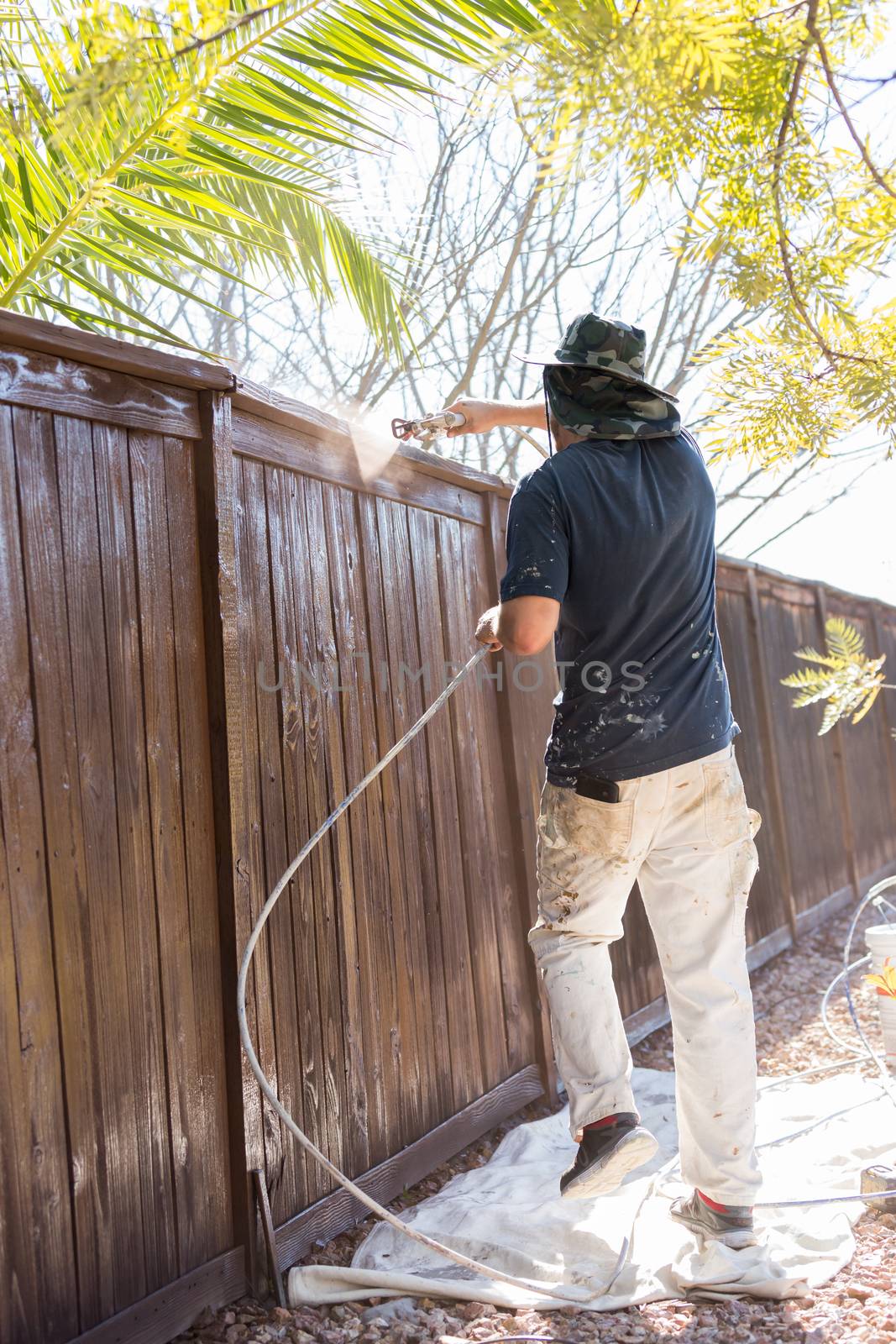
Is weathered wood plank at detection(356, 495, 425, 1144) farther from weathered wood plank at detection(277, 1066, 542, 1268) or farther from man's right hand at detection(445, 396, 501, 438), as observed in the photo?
man's right hand at detection(445, 396, 501, 438)

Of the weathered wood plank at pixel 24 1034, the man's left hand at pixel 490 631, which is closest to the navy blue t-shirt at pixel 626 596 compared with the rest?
the man's left hand at pixel 490 631

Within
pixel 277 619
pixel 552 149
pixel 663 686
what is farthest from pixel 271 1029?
pixel 552 149

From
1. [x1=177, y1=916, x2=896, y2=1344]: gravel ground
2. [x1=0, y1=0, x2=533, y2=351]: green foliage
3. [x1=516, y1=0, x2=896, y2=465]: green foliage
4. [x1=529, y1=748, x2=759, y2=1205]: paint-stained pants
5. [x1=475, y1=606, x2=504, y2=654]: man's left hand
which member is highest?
[x1=0, y1=0, x2=533, y2=351]: green foliage

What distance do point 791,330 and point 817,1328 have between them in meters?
1.94

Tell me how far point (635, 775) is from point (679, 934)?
16.4 inches

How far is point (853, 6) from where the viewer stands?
132 cm

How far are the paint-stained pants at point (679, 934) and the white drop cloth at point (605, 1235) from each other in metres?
0.19

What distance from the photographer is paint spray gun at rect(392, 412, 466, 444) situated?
282 centimetres

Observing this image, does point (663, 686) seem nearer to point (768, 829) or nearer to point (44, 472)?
point (44, 472)

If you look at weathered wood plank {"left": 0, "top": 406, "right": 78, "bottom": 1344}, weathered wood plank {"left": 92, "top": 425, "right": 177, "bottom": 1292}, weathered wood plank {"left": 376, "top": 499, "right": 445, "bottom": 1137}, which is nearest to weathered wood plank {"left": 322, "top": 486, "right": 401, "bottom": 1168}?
weathered wood plank {"left": 376, "top": 499, "right": 445, "bottom": 1137}

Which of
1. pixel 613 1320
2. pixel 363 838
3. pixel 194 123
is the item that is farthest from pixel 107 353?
pixel 613 1320

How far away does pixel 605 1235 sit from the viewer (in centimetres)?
264

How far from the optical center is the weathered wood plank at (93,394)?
2002 mm

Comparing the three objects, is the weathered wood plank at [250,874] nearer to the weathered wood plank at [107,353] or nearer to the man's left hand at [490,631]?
the weathered wood plank at [107,353]
